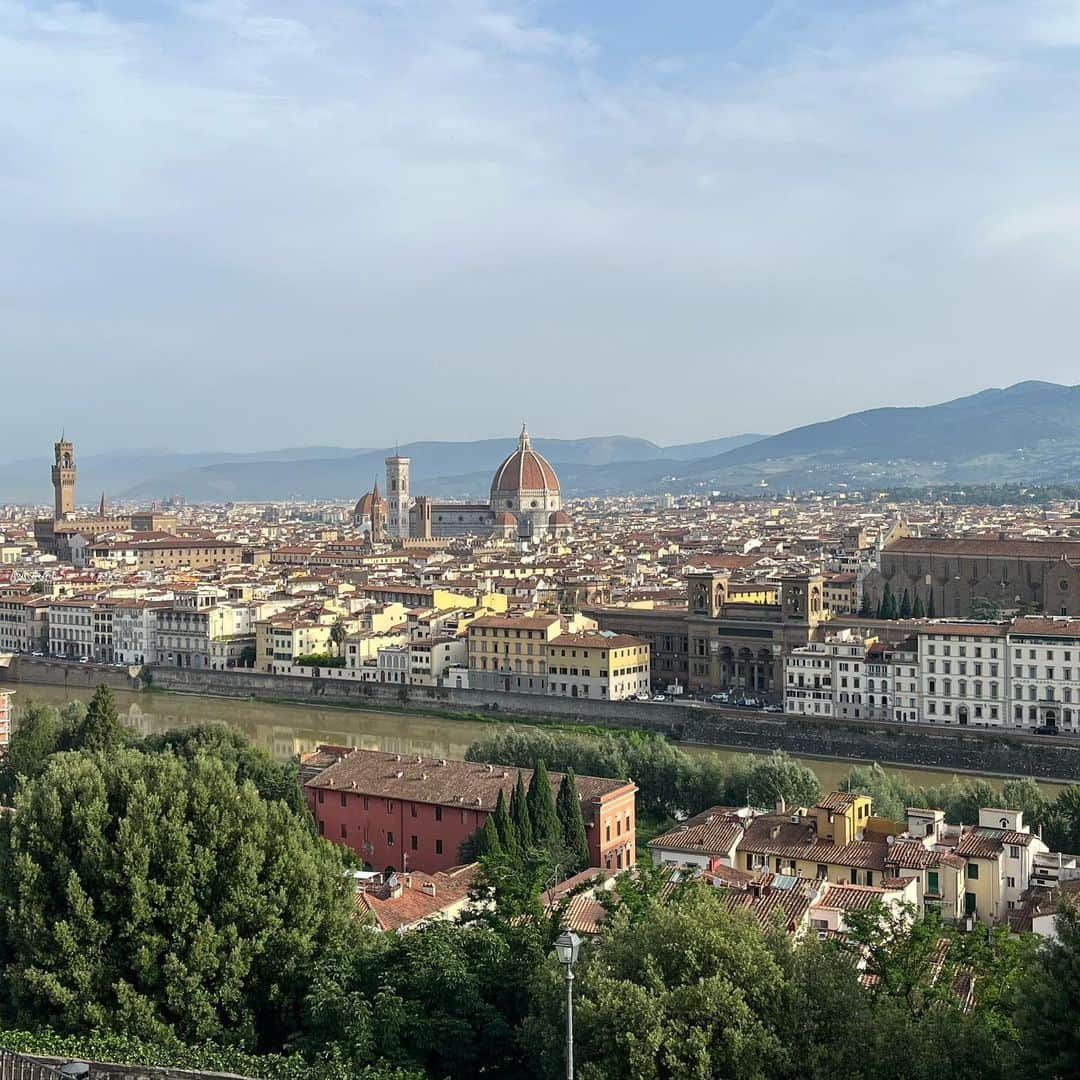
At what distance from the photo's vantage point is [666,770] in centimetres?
2117

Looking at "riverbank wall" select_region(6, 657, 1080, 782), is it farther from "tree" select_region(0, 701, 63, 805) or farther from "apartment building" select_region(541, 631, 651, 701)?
"tree" select_region(0, 701, 63, 805)

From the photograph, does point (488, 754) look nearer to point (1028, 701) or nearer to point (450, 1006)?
point (1028, 701)

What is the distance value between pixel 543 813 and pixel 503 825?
2.12ft

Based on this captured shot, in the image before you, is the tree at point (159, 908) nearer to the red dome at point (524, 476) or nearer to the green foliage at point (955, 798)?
the green foliage at point (955, 798)

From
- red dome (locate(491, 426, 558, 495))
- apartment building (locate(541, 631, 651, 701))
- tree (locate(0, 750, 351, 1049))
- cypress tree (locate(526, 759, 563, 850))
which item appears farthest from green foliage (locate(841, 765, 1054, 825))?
red dome (locate(491, 426, 558, 495))

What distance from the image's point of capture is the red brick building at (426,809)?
56.4ft

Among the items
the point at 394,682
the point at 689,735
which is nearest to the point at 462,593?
the point at 394,682

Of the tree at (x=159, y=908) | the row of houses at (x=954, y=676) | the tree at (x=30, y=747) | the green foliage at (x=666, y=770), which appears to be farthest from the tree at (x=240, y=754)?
the row of houses at (x=954, y=676)

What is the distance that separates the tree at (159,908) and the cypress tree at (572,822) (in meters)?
5.97

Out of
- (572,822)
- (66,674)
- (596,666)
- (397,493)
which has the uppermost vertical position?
(397,493)

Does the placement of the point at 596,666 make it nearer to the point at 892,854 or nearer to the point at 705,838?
the point at 705,838

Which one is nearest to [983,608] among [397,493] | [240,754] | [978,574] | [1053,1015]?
[978,574]

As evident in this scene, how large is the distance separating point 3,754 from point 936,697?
1657cm

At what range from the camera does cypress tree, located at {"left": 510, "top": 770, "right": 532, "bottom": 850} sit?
15836 millimetres
